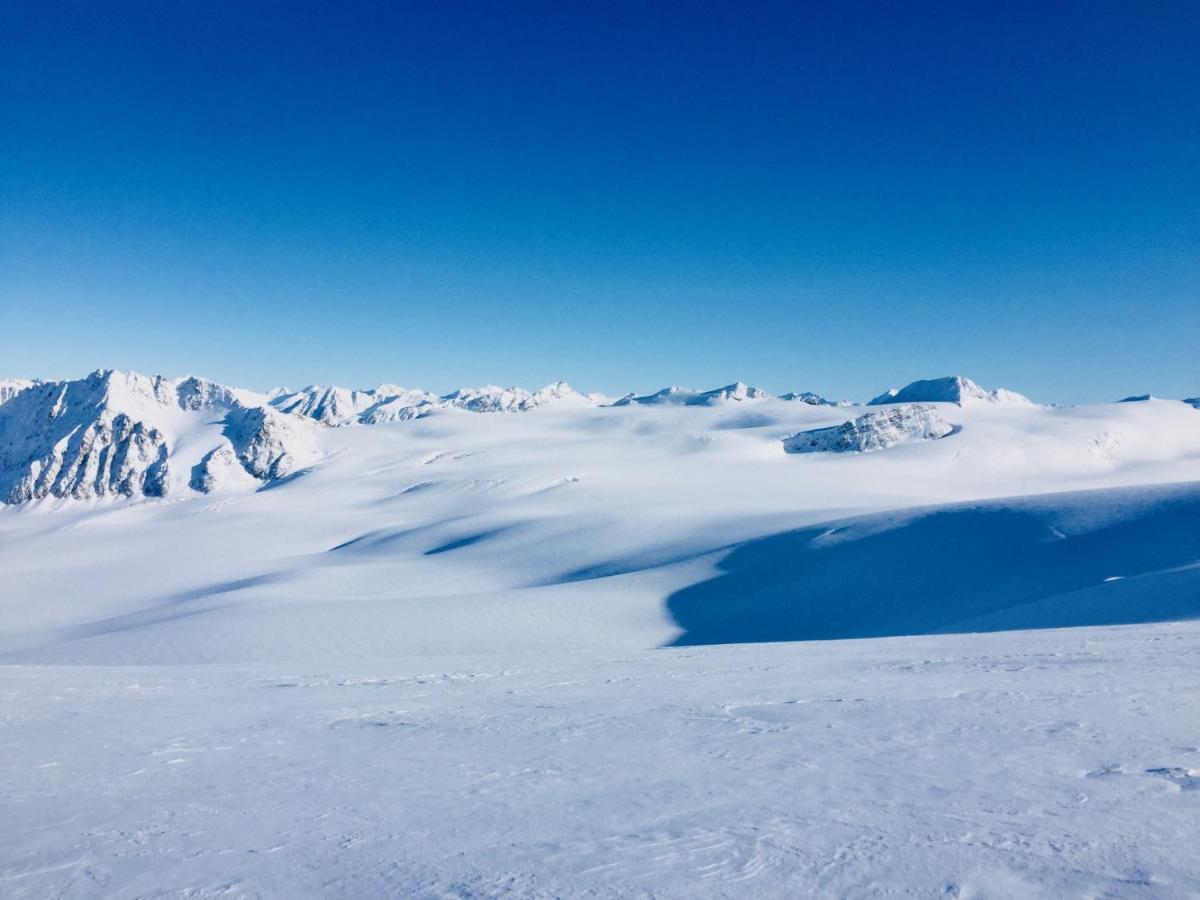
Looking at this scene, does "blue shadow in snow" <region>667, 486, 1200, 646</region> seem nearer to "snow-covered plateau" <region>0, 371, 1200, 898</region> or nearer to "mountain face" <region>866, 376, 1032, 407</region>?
"snow-covered plateau" <region>0, 371, 1200, 898</region>

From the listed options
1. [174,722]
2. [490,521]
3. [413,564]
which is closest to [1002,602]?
[174,722]

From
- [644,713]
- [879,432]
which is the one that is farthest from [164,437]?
[644,713]

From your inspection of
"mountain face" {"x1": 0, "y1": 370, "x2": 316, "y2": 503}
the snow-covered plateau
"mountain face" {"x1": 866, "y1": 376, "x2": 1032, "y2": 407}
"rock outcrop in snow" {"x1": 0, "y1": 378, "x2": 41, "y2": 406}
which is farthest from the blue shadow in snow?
"rock outcrop in snow" {"x1": 0, "y1": 378, "x2": 41, "y2": 406}

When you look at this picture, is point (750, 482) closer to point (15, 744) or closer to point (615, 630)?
point (615, 630)

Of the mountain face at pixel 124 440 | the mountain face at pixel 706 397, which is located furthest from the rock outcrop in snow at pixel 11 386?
the mountain face at pixel 706 397

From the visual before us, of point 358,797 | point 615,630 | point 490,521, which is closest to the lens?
point 358,797
